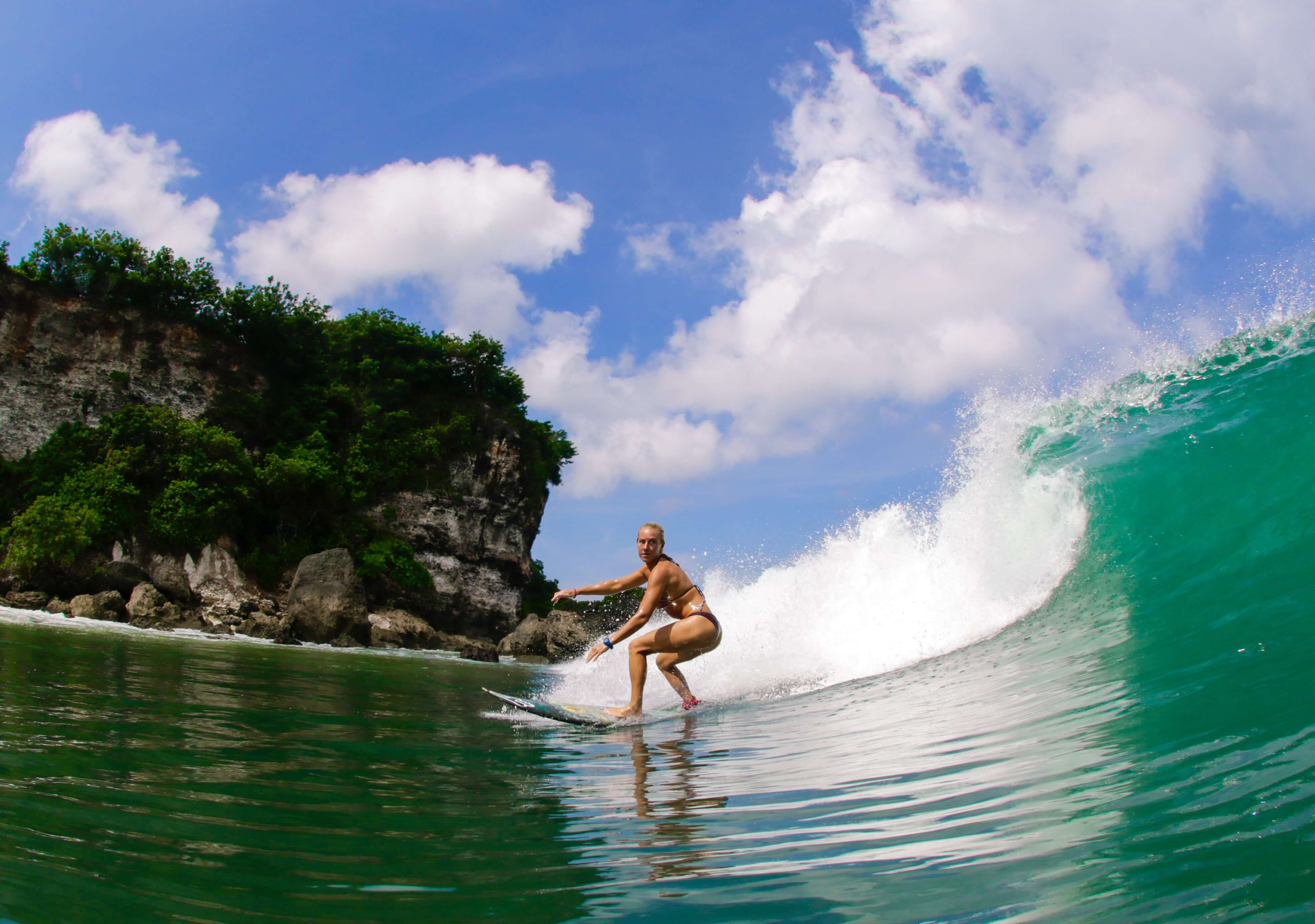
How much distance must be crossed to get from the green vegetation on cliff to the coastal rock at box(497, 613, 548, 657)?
4900 mm

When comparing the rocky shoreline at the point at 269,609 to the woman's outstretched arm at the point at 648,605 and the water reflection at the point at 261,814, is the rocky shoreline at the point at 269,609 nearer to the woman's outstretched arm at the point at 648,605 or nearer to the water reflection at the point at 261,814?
the woman's outstretched arm at the point at 648,605

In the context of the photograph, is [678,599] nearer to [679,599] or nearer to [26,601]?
[679,599]

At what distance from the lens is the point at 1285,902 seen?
1524 mm

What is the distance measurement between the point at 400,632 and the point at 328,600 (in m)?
3.74

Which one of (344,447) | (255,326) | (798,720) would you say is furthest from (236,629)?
(798,720)

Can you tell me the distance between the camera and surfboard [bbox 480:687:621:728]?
19.8 ft

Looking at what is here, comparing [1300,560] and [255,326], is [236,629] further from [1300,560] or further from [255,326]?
[1300,560]

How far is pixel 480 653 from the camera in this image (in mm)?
27219

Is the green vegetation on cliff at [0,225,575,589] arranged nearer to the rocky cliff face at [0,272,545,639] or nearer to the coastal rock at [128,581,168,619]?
the rocky cliff face at [0,272,545,639]

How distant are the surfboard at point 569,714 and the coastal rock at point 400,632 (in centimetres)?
2376

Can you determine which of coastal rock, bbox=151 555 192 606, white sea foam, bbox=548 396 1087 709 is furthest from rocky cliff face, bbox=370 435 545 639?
white sea foam, bbox=548 396 1087 709

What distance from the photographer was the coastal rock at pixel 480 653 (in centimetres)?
2689

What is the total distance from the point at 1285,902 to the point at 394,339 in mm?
40974

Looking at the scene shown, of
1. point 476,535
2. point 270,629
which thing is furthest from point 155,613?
point 476,535
